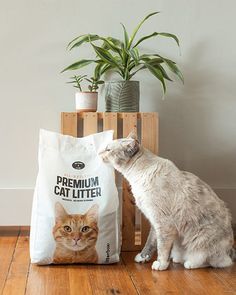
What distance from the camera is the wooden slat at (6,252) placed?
88.7 inches

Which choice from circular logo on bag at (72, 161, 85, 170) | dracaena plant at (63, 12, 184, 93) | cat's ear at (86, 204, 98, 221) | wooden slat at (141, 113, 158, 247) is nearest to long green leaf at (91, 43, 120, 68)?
dracaena plant at (63, 12, 184, 93)

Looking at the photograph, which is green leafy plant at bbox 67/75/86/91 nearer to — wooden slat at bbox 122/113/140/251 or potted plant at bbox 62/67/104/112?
potted plant at bbox 62/67/104/112

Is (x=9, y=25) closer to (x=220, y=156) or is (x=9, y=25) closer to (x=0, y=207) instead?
(x=0, y=207)

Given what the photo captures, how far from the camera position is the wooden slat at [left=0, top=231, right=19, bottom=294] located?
225cm

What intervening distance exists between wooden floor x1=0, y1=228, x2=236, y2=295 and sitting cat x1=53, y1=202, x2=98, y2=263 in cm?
5

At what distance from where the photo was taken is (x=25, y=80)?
2963 millimetres

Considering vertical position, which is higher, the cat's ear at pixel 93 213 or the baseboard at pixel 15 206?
the cat's ear at pixel 93 213

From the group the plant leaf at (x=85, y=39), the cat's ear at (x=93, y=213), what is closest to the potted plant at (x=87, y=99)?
the plant leaf at (x=85, y=39)

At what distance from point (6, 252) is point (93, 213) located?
1.83ft

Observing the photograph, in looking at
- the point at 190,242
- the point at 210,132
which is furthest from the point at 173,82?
the point at 190,242

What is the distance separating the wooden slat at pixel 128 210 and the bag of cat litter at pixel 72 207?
234 mm

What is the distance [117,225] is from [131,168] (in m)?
0.27

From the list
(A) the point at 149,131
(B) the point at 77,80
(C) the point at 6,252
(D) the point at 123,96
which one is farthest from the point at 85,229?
(B) the point at 77,80

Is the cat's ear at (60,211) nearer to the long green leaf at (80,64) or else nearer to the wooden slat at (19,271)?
the wooden slat at (19,271)
